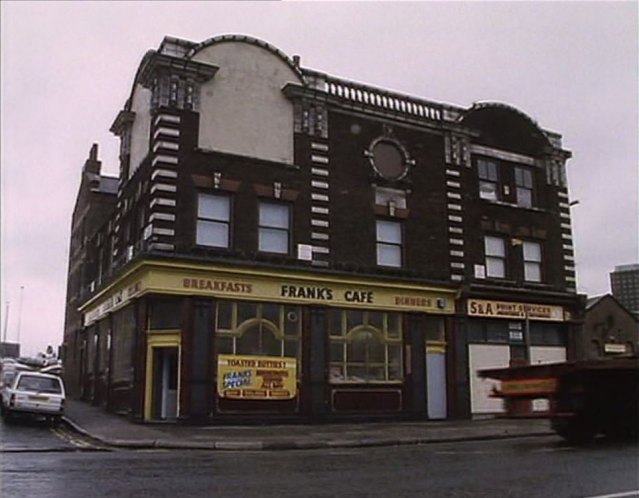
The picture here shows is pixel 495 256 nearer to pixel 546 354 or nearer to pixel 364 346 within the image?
pixel 546 354

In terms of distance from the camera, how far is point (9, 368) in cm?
3378

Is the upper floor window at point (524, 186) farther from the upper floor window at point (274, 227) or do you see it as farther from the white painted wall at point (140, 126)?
the white painted wall at point (140, 126)

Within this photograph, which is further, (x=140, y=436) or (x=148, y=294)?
(x=148, y=294)

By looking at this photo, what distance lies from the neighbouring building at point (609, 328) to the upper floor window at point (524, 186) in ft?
25.9

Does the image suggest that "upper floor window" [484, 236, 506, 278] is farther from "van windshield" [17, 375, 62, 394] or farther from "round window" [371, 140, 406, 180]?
"van windshield" [17, 375, 62, 394]

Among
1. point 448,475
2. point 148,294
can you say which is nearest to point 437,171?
point 148,294

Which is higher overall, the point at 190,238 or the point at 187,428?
the point at 190,238

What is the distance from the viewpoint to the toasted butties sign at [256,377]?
22.2 meters

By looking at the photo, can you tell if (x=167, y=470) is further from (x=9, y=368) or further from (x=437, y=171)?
(x=9, y=368)

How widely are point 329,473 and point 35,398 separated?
13.9m

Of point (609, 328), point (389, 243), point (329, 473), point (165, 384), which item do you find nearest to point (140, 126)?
point (165, 384)

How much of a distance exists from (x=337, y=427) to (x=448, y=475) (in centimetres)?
1166

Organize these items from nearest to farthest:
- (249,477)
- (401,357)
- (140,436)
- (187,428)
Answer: (249,477) → (140,436) → (187,428) → (401,357)

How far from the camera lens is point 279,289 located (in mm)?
23531
